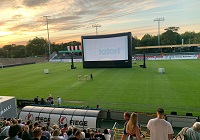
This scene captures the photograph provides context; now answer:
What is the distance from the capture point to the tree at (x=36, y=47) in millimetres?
130250

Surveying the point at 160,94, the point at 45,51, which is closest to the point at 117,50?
the point at 160,94

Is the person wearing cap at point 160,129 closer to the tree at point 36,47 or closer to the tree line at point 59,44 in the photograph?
the tree line at point 59,44

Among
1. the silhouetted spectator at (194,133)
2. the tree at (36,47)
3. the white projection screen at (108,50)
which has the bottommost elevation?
the silhouetted spectator at (194,133)

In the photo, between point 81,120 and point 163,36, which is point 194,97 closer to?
point 81,120

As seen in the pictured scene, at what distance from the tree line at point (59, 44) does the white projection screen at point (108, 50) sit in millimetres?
60066

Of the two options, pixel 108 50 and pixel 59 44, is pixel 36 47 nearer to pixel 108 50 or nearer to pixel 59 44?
pixel 59 44

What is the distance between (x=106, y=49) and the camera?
148 feet

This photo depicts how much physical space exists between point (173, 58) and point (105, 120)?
178 ft

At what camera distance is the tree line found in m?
103

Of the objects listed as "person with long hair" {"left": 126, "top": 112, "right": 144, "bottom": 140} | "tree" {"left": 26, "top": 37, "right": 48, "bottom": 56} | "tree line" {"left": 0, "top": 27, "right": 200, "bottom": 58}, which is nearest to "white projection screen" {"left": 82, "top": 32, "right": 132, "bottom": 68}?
"person with long hair" {"left": 126, "top": 112, "right": 144, "bottom": 140}

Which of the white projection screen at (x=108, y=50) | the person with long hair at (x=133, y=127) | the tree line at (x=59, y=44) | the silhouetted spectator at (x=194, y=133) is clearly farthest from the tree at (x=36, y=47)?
the silhouetted spectator at (x=194, y=133)

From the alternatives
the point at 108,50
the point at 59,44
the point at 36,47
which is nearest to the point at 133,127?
the point at 108,50

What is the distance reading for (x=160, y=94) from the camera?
20.6m

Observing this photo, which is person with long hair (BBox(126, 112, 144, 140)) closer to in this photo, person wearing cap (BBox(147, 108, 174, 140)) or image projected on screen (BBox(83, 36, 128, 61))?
person wearing cap (BBox(147, 108, 174, 140))
